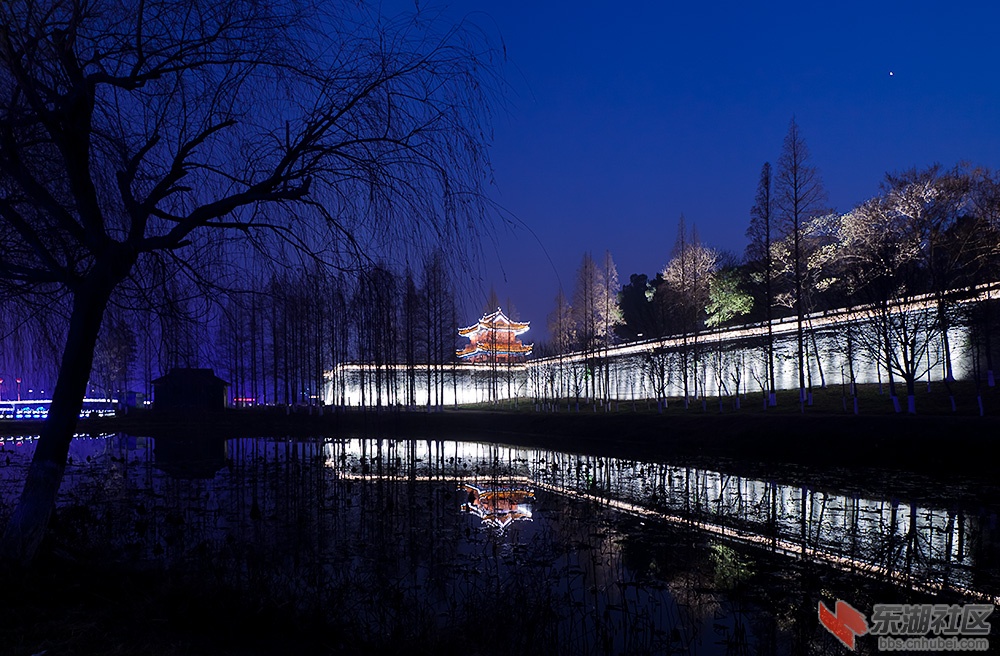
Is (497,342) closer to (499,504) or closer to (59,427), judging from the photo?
(499,504)

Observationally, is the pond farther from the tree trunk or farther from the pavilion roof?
the pavilion roof

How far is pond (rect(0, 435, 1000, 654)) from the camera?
642 centimetres

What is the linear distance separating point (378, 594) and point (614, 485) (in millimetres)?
10881

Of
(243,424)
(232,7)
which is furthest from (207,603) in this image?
(243,424)

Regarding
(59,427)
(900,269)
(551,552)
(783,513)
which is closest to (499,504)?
(551,552)

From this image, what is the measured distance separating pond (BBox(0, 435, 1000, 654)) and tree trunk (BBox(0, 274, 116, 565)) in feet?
5.10

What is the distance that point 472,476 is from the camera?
18922mm

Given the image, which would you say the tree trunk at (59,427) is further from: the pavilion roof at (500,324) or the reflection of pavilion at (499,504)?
the pavilion roof at (500,324)

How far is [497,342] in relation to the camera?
74.9 meters

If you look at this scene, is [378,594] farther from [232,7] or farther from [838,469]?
[838,469]

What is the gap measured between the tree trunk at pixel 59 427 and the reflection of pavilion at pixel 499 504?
24.4 ft

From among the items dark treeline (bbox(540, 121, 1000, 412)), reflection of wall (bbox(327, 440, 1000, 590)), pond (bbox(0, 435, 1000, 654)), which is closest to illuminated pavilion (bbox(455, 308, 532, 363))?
dark treeline (bbox(540, 121, 1000, 412))

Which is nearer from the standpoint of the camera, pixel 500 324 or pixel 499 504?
pixel 499 504

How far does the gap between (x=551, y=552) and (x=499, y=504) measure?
4761 mm
